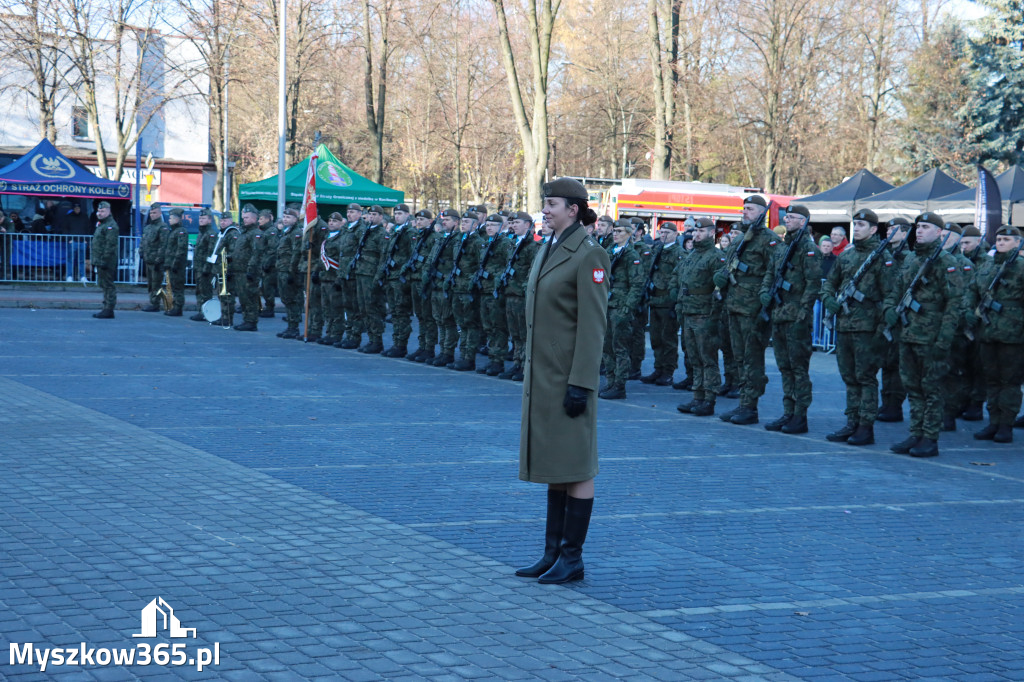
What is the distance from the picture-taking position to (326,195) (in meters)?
28.9

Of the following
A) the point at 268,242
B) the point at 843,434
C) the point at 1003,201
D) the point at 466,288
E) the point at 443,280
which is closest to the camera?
the point at 843,434

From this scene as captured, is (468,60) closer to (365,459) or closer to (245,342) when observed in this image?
(245,342)

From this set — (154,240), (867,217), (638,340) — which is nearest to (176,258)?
(154,240)

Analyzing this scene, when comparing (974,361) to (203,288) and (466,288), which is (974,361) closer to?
(466,288)

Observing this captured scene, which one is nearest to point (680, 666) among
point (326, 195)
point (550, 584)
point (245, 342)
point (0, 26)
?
point (550, 584)

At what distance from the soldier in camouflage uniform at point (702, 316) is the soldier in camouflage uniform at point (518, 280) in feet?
7.53

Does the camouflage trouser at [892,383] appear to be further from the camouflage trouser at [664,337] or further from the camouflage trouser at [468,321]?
the camouflage trouser at [468,321]

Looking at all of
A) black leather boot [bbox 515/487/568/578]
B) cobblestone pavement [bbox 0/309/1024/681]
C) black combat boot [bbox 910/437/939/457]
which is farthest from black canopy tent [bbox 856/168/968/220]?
black leather boot [bbox 515/487/568/578]

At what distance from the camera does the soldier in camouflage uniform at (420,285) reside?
16547mm

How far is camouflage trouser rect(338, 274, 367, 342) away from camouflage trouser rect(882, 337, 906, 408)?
8352mm

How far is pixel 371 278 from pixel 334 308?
1.31 meters

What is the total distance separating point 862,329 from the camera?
35.4ft

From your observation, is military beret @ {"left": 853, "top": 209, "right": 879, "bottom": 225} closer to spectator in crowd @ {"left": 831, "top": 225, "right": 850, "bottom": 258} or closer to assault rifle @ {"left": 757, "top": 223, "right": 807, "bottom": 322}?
assault rifle @ {"left": 757, "top": 223, "right": 807, "bottom": 322}

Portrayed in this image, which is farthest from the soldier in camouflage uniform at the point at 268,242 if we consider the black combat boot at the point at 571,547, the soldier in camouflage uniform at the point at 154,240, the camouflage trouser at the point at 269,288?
the black combat boot at the point at 571,547
